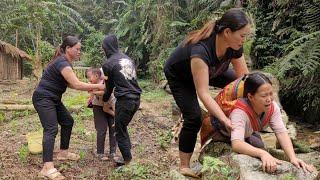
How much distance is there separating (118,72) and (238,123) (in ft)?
7.33

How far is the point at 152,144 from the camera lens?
7.43 meters

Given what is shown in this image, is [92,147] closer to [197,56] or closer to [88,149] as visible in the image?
[88,149]

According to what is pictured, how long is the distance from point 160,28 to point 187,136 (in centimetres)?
1412

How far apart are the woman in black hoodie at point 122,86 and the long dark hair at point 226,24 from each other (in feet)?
5.68

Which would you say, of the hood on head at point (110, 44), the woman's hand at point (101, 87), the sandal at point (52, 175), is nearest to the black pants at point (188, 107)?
the hood on head at point (110, 44)

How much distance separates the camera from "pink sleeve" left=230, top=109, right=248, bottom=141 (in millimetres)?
3332

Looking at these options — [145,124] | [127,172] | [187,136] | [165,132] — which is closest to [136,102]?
[127,172]

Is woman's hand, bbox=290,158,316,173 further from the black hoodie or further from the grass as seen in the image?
the grass

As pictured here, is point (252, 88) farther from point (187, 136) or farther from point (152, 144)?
point (152, 144)

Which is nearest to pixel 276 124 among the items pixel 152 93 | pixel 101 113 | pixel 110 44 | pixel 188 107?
pixel 188 107

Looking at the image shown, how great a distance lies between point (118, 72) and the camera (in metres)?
5.24

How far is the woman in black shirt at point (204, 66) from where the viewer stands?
3425mm

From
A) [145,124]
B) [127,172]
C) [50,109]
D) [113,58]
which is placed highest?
[113,58]

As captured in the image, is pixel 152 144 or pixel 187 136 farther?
pixel 152 144
